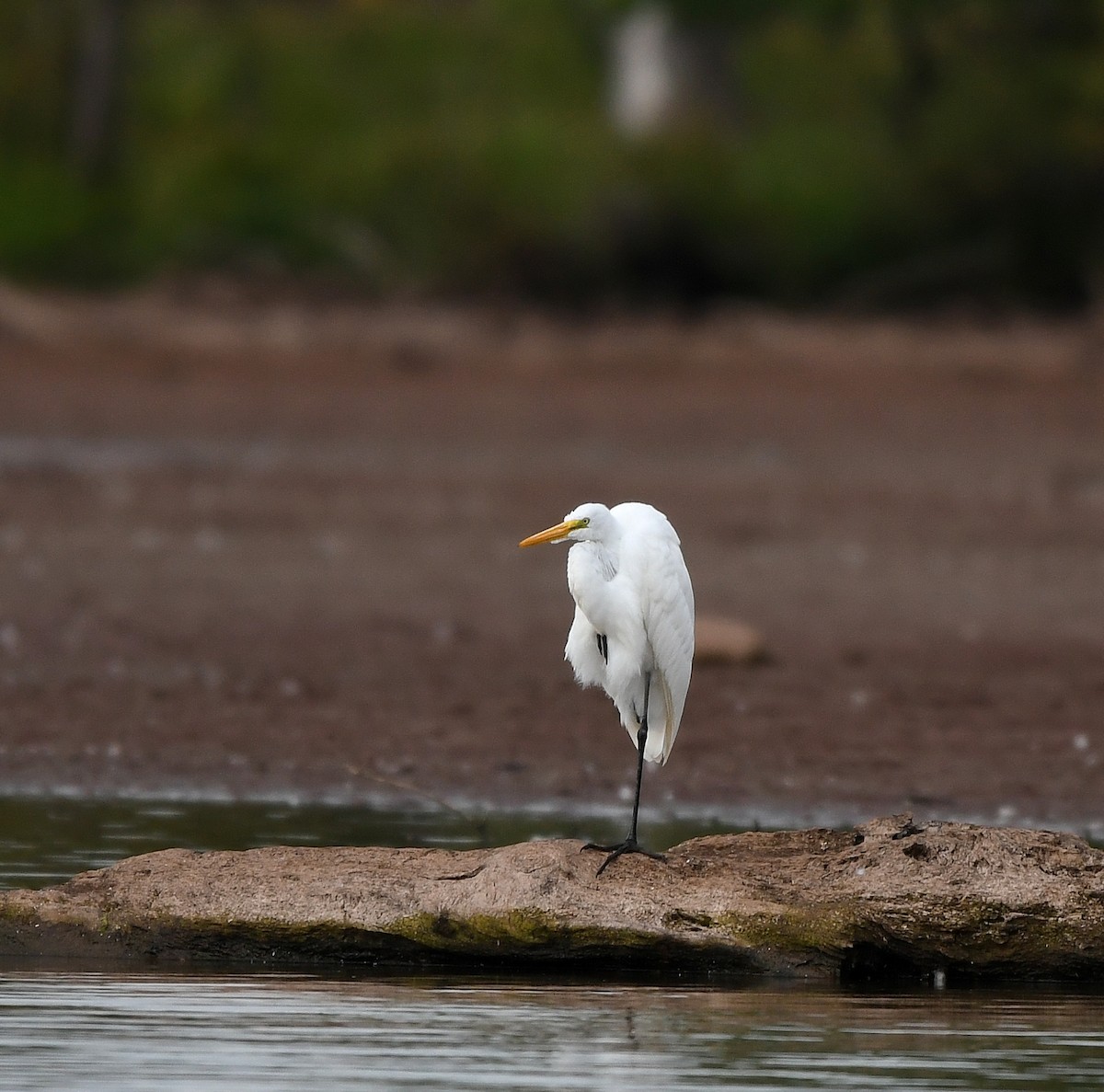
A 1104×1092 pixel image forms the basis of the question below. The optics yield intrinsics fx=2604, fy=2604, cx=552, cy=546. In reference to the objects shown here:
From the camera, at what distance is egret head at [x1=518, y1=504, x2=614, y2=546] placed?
7.27 meters

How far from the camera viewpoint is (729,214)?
25156mm

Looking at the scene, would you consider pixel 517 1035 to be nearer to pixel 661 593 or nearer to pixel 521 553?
pixel 661 593

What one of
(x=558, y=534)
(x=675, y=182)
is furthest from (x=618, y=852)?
(x=675, y=182)

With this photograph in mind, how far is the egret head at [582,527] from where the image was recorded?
7.27m

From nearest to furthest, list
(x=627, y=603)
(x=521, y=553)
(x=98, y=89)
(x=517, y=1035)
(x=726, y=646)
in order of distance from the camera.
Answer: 1. (x=517, y=1035)
2. (x=627, y=603)
3. (x=726, y=646)
4. (x=521, y=553)
5. (x=98, y=89)

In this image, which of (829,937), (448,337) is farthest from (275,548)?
(829,937)

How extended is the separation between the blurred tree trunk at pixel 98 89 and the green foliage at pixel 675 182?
5.5 inches

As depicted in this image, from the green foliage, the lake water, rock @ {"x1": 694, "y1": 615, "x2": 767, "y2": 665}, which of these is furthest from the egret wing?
the green foliage

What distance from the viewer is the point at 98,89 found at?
27672mm

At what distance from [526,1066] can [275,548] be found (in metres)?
10.1

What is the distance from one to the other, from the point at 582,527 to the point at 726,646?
16.8ft

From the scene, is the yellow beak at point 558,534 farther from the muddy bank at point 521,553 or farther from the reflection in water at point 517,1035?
the muddy bank at point 521,553

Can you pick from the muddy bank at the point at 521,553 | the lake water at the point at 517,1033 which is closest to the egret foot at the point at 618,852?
the lake water at the point at 517,1033

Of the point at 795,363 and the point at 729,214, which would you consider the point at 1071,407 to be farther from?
the point at 729,214
